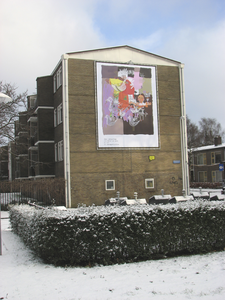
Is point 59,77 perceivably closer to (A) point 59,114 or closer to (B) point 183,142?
(A) point 59,114

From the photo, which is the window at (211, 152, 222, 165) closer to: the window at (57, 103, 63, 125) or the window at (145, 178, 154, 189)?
the window at (145, 178, 154, 189)

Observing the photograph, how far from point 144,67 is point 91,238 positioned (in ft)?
78.0

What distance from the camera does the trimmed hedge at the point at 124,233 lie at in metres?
7.13

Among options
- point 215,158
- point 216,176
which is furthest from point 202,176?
point 215,158

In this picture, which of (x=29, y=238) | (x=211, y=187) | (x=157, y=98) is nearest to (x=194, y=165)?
(x=211, y=187)

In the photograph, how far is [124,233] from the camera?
7.41m

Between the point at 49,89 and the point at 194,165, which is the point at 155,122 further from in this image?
the point at 194,165

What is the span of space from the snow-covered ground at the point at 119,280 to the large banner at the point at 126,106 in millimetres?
19818

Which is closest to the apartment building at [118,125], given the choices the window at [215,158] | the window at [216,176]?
the window at [215,158]

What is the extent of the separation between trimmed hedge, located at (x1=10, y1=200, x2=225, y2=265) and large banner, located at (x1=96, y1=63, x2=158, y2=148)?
18952mm

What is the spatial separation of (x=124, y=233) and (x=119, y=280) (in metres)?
1.38

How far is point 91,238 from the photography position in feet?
23.7

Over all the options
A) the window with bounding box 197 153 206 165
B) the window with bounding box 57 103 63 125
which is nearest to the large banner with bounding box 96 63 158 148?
the window with bounding box 57 103 63 125

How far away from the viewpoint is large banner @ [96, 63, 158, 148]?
27.2m
